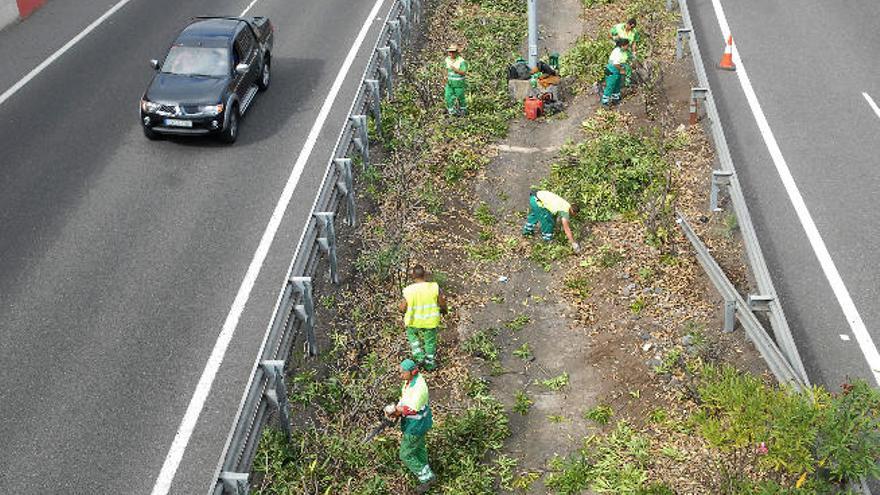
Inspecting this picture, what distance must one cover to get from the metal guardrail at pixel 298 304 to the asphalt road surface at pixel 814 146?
20.8 ft

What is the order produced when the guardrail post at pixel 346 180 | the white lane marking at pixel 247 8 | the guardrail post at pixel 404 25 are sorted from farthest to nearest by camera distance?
the white lane marking at pixel 247 8, the guardrail post at pixel 404 25, the guardrail post at pixel 346 180

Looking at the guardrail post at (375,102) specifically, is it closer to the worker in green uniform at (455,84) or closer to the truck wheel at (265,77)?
the worker in green uniform at (455,84)

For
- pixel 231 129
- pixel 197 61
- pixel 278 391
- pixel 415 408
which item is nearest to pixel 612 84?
pixel 231 129

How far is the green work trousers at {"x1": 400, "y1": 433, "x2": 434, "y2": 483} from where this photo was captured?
11273 mm

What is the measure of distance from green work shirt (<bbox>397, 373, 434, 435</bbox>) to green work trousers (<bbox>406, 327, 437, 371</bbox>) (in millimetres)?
1842

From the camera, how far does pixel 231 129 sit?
61.2 ft

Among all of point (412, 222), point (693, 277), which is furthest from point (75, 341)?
point (693, 277)

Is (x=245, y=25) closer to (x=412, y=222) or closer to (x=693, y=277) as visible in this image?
(x=412, y=222)

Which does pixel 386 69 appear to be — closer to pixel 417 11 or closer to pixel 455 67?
pixel 455 67

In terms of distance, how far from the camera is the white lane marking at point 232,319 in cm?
1172

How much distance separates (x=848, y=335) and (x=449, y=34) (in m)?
13.4

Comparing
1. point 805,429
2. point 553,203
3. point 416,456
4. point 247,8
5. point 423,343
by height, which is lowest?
point 247,8

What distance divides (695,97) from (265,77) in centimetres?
856

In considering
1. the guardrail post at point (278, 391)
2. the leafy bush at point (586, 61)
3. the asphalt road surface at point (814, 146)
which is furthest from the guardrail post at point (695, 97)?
the guardrail post at point (278, 391)
